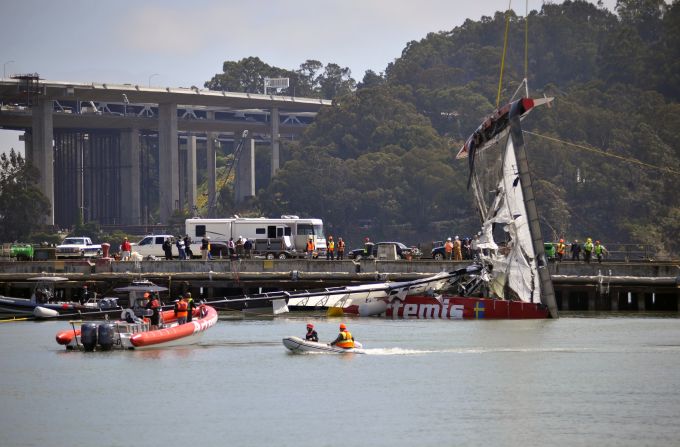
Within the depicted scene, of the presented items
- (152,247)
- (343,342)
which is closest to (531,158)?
(152,247)

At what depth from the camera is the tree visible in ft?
501

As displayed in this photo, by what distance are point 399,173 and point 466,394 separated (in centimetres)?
11644

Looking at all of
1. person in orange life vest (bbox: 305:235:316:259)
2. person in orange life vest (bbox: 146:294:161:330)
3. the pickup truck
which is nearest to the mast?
person in orange life vest (bbox: 146:294:161:330)

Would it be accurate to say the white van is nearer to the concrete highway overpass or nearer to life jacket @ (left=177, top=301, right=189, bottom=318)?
life jacket @ (left=177, top=301, right=189, bottom=318)

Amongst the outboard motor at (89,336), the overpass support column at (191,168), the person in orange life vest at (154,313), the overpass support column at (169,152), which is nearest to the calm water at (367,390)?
the outboard motor at (89,336)

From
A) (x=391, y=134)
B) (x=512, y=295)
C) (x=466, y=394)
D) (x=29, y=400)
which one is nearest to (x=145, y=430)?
(x=29, y=400)

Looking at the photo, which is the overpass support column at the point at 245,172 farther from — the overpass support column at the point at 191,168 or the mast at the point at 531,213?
the mast at the point at 531,213

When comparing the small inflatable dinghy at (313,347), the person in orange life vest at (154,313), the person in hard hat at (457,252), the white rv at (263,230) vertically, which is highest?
the white rv at (263,230)

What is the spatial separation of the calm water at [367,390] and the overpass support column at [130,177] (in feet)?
361

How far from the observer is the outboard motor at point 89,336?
57.6 meters

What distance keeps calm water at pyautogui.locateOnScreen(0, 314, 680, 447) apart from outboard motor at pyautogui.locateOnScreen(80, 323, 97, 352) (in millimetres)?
1013

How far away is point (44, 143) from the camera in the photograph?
15275 cm

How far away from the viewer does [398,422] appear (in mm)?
43844

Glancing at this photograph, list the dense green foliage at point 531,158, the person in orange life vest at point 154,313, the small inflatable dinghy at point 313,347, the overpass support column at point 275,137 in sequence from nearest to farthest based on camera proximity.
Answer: the small inflatable dinghy at point 313,347, the person in orange life vest at point 154,313, the dense green foliage at point 531,158, the overpass support column at point 275,137
